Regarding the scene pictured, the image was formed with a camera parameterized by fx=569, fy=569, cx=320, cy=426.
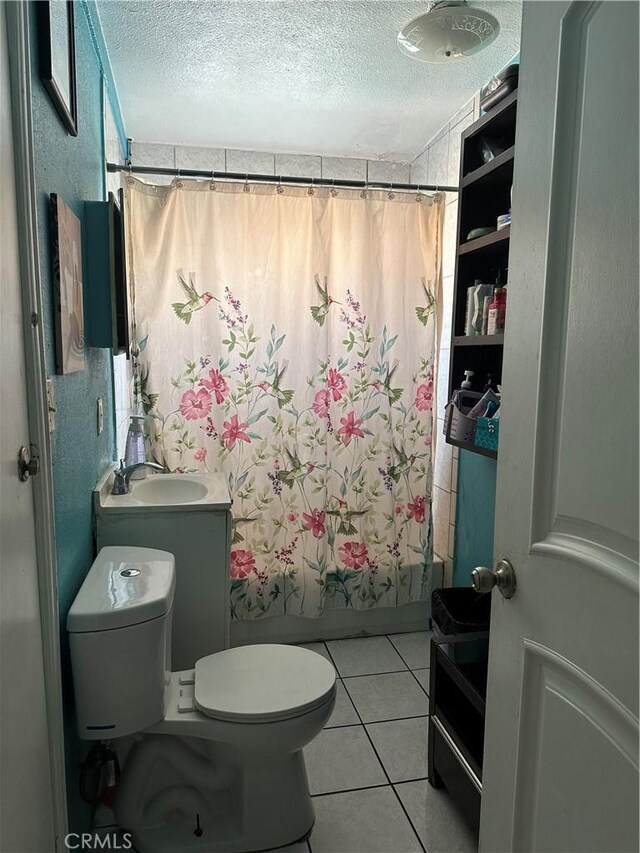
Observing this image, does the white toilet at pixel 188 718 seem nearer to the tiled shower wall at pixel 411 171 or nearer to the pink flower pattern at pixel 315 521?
the pink flower pattern at pixel 315 521

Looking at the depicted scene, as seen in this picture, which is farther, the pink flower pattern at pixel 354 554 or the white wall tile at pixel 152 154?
the white wall tile at pixel 152 154

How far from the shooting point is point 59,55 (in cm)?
126

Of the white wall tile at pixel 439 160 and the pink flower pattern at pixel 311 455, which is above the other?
the white wall tile at pixel 439 160

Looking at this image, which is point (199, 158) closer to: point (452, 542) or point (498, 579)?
point (452, 542)

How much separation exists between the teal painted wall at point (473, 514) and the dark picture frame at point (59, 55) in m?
1.69

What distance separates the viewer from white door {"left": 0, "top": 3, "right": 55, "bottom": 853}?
86cm

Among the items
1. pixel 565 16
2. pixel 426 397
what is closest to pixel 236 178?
pixel 426 397

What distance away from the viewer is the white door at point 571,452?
28.4 inches

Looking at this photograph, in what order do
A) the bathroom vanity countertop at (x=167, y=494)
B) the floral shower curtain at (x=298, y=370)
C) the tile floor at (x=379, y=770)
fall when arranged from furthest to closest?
the floral shower curtain at (x=298, y=370), the bathroom vanity countertop at (x=167, y=494), the tile floor at (x=379, y=770)

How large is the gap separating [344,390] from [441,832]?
1.63 meters

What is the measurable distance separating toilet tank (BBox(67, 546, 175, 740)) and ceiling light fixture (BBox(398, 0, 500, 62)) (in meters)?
1.78

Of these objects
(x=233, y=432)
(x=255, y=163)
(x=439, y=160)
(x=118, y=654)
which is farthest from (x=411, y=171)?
(x=118, y=654)

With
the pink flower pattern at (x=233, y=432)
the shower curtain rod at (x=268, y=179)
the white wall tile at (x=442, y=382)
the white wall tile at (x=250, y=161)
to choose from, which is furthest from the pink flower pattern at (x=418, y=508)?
the white wall tile at (x=250, y=161)

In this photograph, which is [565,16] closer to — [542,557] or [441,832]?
[542,557]
